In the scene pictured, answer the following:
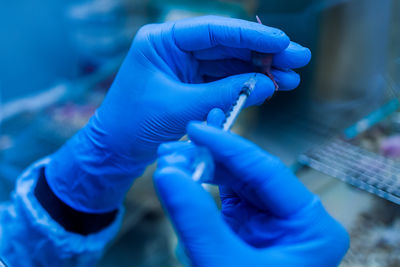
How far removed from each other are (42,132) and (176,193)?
1.66 meters

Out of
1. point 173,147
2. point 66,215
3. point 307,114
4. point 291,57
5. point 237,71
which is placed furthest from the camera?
point 307,114

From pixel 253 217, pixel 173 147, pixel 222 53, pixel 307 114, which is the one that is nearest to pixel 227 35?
pixel 222 53

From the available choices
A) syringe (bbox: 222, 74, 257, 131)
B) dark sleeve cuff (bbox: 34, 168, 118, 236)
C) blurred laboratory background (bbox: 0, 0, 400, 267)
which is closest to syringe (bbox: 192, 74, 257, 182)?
syringe (bbox: 222, 74, 257, 131)

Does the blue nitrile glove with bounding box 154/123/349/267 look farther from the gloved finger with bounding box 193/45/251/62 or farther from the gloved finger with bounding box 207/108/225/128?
the gloved finger with bounding box 193/45/251/62

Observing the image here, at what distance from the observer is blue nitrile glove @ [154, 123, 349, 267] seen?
1.85 ft

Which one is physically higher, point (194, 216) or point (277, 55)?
point (277, 55)

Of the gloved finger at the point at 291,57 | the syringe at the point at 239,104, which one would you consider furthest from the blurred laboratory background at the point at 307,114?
the syringe at the point at 239,104

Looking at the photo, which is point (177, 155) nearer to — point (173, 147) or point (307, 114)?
point (173, 147)

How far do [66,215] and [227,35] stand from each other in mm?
795

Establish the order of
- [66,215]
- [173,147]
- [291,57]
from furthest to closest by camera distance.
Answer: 1. [66,215]
2. [291,57]
3. [173,147]

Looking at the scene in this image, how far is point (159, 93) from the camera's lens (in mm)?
891

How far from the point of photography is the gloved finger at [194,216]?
561 millimetres

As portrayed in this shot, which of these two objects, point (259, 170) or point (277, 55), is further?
point (277, 55)

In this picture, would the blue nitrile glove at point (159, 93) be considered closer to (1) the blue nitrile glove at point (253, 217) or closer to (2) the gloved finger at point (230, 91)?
(2) the gloved finger at point (230, 91)
